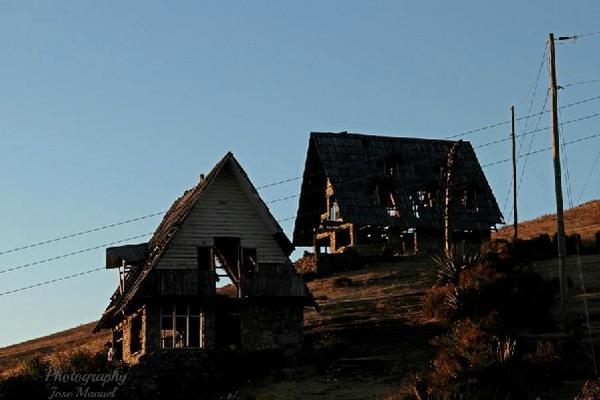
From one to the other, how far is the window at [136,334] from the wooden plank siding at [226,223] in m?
3.25

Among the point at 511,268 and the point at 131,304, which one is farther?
the point at 511,268

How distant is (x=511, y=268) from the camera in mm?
51000

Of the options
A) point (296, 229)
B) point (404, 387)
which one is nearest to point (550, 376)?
point (404, 387)

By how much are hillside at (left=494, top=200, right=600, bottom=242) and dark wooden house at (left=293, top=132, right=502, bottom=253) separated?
14.3ft

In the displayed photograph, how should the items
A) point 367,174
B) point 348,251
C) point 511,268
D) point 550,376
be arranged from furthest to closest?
point 367,174
point 348,251
point 511,268
point 550,376

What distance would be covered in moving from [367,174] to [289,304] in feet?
97.9

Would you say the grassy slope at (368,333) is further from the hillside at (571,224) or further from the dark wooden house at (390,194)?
the hillside at (571,224)

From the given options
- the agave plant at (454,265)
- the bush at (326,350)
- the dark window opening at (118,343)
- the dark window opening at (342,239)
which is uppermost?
the dark window opening at (342,239)

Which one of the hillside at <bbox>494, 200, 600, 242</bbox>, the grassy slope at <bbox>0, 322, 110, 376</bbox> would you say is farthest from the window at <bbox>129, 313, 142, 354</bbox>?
the hillside at <bbox>494, 200, 600, 242</bbox>

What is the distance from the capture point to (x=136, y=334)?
164ft

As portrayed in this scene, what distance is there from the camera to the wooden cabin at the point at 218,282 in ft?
156

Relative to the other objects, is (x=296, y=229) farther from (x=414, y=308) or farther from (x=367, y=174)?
(x=414, y=308)

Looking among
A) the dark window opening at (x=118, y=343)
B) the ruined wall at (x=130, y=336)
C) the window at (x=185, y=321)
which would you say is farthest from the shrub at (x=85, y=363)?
the dark window opening at (x=118, y=343)

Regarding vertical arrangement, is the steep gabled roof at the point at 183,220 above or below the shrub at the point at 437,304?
above
